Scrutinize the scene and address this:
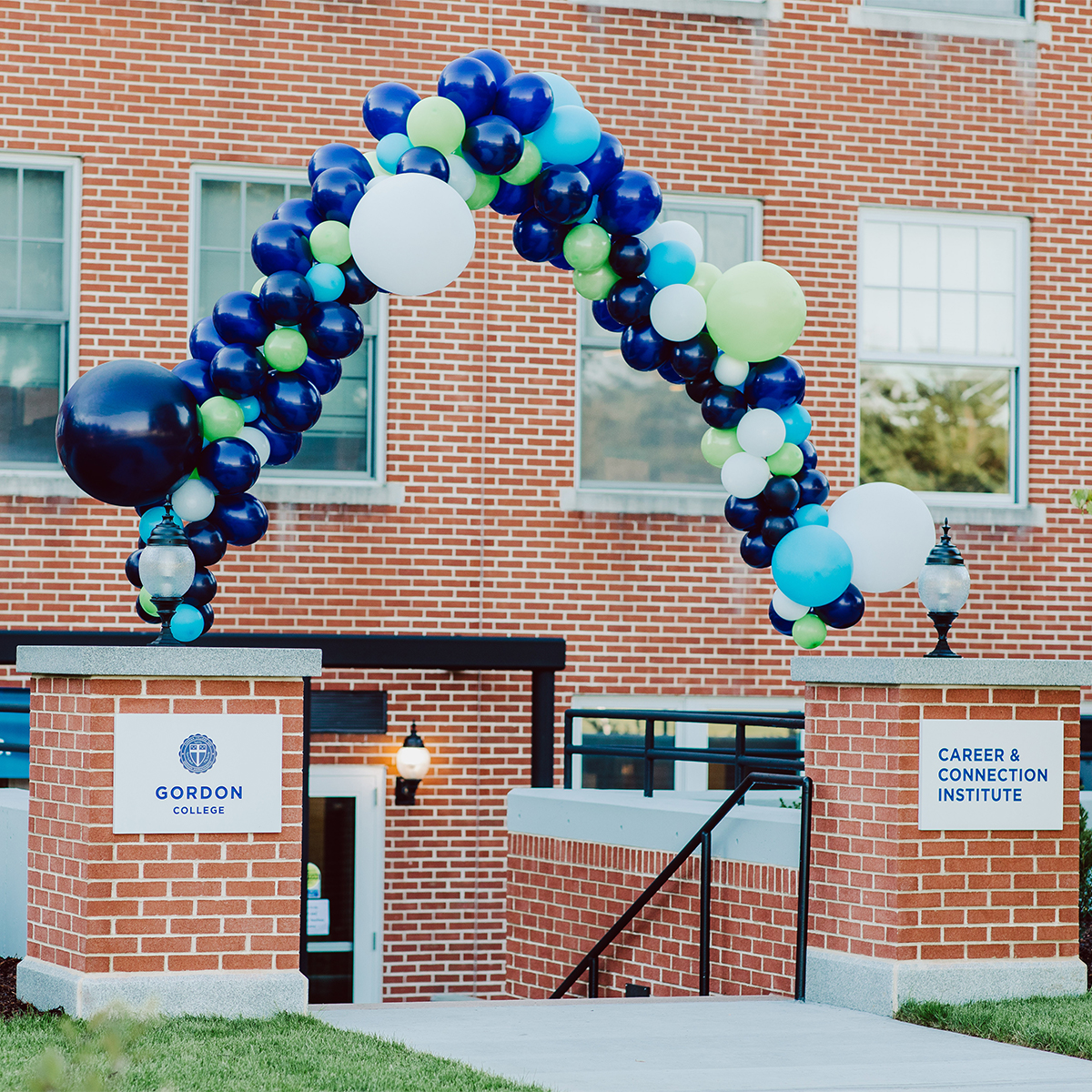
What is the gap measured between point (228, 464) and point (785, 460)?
285 centimetres

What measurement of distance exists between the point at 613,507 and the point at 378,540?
Answer: 180cm

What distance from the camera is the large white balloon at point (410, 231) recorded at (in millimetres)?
7320

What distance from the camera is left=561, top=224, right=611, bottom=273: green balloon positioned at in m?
8.23

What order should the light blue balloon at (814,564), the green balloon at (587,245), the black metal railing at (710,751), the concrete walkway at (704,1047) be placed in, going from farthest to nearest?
the black metal railing at (710,751) → the light blue balloon at (814,564) → the green balloon at (587,245) → the concrete walkway at (704,1047)

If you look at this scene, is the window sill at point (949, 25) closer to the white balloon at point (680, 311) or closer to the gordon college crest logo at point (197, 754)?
the white balloon at point (680, 311)

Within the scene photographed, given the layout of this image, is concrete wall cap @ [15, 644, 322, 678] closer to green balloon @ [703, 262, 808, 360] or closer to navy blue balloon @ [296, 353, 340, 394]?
navy blue balloon @ [296, 353, 340, 394]

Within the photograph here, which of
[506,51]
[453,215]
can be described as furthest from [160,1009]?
[506,51]

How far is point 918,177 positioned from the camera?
13203 mm

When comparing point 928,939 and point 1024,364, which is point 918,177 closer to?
point 1024,364

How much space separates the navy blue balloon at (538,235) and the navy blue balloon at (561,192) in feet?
0.60

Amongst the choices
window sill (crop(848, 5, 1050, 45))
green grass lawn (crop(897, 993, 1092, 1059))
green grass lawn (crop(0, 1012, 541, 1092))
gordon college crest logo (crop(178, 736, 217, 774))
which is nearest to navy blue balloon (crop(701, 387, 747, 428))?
green grass lawn (crop(897, 993, 1092, 1059))

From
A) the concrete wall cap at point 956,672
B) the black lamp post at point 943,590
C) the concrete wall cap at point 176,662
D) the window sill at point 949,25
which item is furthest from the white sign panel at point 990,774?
the window sill at point 949,25

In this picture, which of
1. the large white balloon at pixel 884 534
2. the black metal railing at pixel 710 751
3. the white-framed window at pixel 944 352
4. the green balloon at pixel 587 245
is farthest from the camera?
the white-framed window at pixel 944 352

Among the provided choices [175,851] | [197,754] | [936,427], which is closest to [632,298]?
[197,754]
